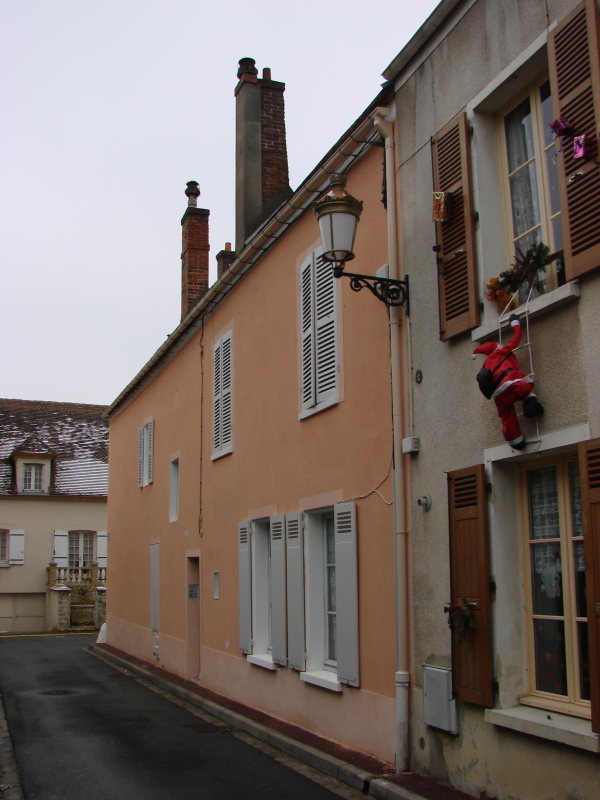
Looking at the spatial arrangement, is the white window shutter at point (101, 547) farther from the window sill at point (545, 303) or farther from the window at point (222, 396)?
the window sill at point (545, 303)

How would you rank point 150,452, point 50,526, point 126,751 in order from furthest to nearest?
point 50,526, point 150,452, point 126,751

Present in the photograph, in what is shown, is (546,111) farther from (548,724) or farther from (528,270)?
(548,724)

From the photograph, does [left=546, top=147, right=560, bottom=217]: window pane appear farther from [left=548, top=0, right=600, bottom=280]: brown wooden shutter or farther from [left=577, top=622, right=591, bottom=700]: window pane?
[left=577, top=622, right=591, bottom=700]: window pane

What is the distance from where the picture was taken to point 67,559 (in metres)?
31.4

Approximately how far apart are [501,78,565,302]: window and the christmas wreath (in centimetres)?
5

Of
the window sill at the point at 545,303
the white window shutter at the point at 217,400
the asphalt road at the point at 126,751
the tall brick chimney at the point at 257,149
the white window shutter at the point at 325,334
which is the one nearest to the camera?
the window sill at the point at 545,303

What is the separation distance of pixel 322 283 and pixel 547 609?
15.2ft

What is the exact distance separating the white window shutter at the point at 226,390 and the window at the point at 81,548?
2078 cm

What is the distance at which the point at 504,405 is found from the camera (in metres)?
5.75

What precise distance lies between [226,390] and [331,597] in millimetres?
4466

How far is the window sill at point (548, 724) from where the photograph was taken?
507 cm

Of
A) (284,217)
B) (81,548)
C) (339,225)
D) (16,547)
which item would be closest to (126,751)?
(339,225)

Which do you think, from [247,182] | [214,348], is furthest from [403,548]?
[247,182]

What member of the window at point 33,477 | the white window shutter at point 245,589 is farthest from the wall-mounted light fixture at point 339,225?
the window at point 33,477
